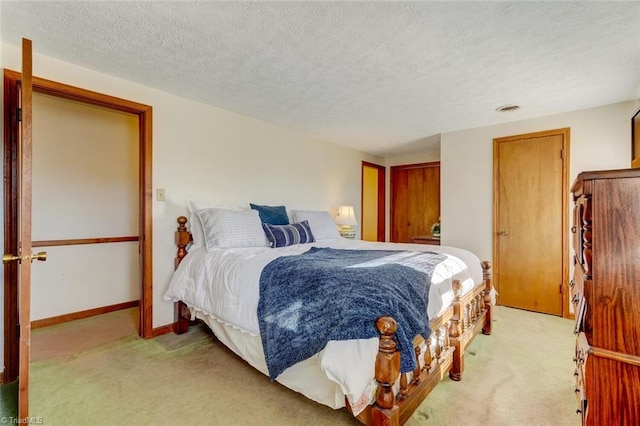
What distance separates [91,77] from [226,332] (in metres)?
2.23

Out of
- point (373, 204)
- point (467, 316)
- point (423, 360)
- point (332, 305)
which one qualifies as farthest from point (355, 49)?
point (373, 204)

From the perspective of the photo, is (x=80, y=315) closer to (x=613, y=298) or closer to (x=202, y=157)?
(x=202, y=157)

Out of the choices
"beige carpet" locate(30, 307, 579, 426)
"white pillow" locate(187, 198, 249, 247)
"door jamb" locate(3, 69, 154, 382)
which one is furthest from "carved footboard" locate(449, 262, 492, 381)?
"door jamb" locate(3, 69, 154, 382)

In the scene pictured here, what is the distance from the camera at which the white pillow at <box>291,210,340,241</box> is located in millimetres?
3316

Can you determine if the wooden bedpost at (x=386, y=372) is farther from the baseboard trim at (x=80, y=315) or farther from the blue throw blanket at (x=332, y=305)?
the baseboard trim at (x=80, y=315)

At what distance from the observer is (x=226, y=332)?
2.06m

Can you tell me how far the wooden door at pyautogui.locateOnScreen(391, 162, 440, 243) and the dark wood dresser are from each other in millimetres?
4346

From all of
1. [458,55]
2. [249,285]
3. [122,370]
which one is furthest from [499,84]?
[122,370]

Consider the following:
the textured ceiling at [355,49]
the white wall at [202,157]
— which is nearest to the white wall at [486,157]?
the textured ceiling at [355,49]

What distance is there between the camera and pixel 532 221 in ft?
11.0

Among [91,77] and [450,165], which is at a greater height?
[91,77]

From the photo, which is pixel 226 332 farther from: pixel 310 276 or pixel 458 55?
pixel 458 55

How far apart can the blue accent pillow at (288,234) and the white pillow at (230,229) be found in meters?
0.07

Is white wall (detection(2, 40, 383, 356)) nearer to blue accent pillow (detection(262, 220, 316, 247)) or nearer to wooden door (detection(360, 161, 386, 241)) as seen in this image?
blue accent pillow (detection(262, 220, 316, 247))
